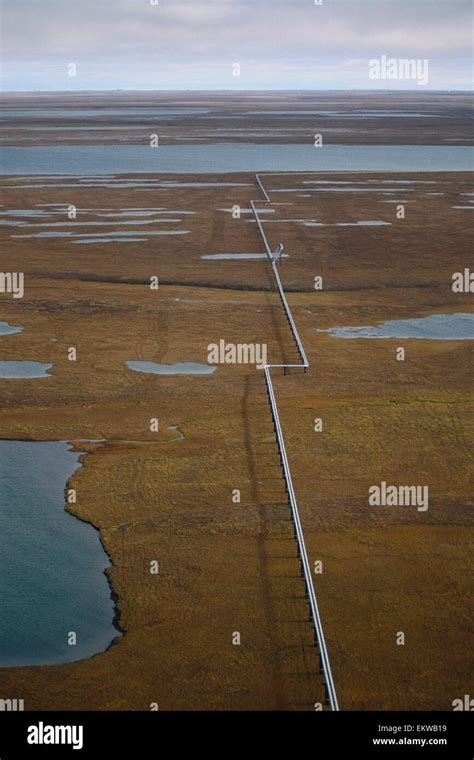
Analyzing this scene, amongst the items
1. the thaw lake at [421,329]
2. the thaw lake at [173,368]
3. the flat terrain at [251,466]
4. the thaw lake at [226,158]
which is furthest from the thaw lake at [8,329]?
the thaw lake at [226,158]

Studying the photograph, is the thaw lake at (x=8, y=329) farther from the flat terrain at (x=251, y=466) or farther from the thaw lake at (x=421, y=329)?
the thaw lake at (x=421, y=329)

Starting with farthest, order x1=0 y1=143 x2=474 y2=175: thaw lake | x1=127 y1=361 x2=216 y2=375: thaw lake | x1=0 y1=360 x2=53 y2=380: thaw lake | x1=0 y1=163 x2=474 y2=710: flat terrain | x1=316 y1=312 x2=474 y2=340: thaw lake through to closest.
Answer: x1=0 y1=143 x2=474 y2=175: thaw lake → x1=316 y1=312 x2=474 y2=340: thaw lake → x1=127 y1=361 x2=216 y2=375: thaw lake → x1=0 y1=360 x2=53 y2=380: thaw lake → x1=0 y1=163 x2=474 y2=710: flat terrain

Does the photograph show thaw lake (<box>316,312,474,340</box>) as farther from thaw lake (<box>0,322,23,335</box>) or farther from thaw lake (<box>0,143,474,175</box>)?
thaw lake (<box>0,143,474,175</box>)

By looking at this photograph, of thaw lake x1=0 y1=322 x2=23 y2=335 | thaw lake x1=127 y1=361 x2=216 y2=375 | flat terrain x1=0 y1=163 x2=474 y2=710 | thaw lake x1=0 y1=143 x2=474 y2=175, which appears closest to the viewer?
flat terrain x1=0 y1=163 x2=474 y2=710

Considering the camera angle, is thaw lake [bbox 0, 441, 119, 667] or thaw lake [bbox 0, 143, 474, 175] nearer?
thaw lake [bbox 0, 441, 119, 667]

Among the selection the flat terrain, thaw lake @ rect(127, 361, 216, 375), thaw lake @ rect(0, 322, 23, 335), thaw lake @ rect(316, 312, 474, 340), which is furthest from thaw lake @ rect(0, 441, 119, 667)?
thaw lake @ rect(316, 312, 474, 340)
